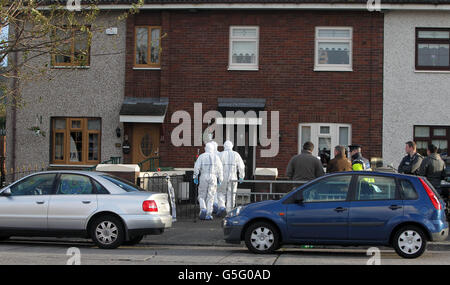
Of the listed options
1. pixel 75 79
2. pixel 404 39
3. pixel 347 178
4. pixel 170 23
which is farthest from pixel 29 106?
pixel 347 178

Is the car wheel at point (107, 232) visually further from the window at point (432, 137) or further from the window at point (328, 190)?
the window at point (432, 137)

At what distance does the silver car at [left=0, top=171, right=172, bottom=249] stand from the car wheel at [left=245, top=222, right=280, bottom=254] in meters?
1.70

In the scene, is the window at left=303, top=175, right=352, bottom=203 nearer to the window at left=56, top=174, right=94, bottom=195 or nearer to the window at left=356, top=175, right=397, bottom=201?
the window at left=356, top=175, right=397, bottom=201

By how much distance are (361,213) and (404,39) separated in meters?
11.4

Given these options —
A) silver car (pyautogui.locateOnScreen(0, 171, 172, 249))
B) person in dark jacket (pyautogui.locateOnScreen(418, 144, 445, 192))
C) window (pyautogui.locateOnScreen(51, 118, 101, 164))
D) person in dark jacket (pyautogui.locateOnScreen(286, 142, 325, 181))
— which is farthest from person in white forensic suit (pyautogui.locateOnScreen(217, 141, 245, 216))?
window (pyautogui.locateOnScreen(51, 118, 101, 164))

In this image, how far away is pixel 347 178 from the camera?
1141cm

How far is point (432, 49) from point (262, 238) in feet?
39.8

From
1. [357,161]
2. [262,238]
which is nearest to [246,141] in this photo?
[357,161]

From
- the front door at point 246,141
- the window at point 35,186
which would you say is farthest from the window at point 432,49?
the window at point 35,186

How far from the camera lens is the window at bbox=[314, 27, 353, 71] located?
21266 mm

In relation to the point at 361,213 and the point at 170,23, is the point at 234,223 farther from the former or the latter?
the point at 170,23

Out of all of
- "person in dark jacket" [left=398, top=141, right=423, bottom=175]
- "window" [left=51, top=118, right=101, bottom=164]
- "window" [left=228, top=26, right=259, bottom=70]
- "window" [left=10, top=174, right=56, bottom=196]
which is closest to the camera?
"window" [left=10, top=174, right=56, bottom=196]

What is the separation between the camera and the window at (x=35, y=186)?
12.5 meters

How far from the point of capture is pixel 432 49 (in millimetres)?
21203
